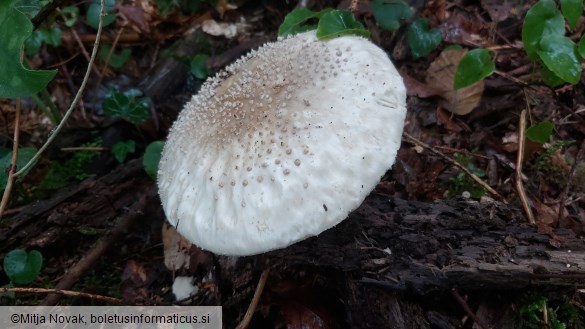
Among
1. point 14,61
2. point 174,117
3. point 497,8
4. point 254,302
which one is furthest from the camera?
point 497,8

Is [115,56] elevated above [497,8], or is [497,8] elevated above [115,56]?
[497,8]

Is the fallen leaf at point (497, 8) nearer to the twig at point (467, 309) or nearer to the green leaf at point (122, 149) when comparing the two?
the twig at point (467, 309)

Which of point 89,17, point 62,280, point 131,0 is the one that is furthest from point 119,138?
point 131,0

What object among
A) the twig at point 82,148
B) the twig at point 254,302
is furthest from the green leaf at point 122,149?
the twig at point 254,302

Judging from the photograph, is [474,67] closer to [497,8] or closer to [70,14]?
[497,8]

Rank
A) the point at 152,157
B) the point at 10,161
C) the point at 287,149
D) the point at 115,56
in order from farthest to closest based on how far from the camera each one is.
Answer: the point at 115,56
the point at 152,157
the point at 10,161
the point at 287,149

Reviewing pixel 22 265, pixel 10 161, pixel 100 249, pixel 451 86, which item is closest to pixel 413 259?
pixel 451 86

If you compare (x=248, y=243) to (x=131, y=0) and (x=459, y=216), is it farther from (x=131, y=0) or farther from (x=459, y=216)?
(x=131, y=0)
